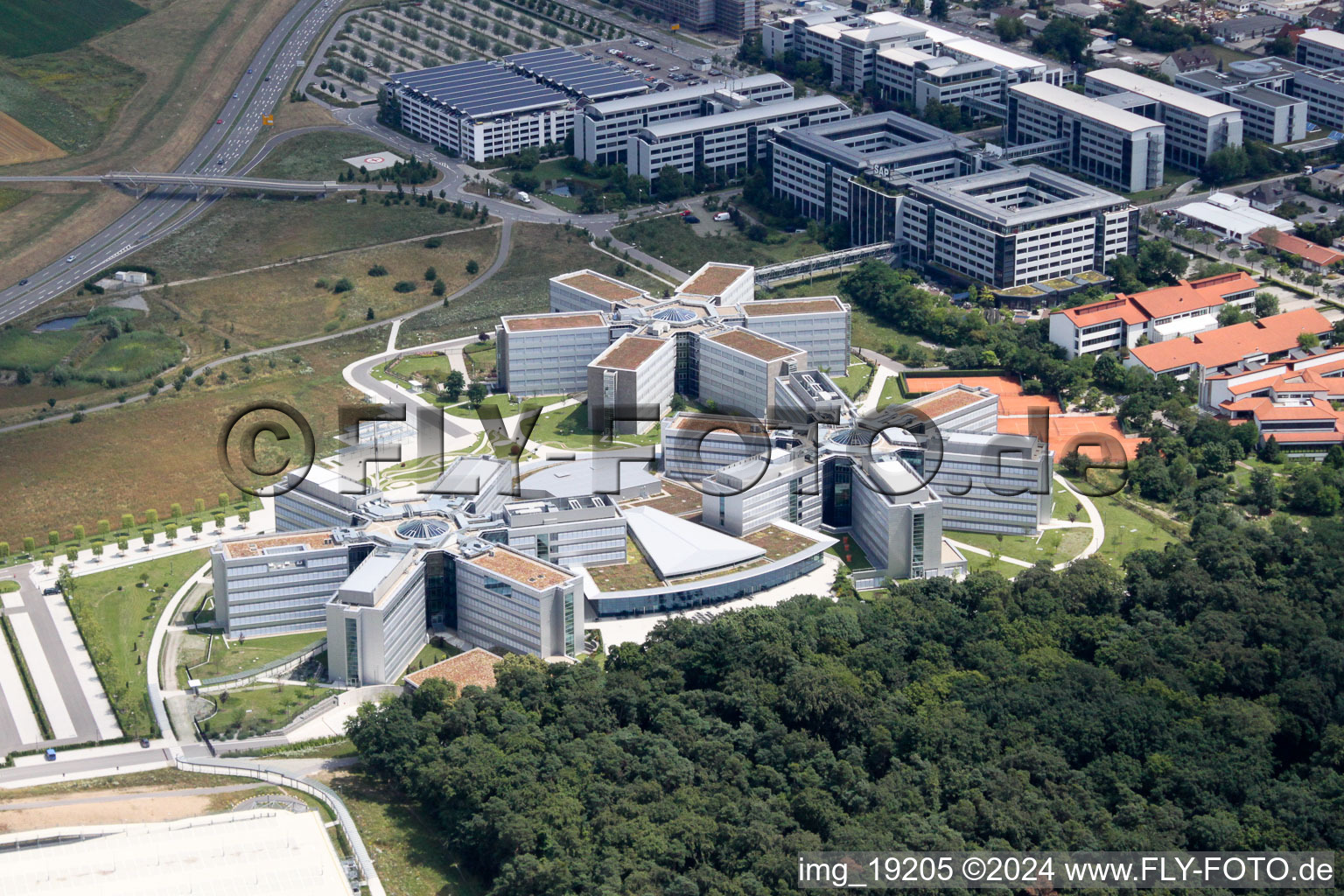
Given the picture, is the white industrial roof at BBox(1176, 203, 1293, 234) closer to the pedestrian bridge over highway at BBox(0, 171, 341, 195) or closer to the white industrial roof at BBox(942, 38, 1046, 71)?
the white industrial roof at BBox(942, 38, 1046, 71)

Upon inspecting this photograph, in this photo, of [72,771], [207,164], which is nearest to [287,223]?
[207,164]

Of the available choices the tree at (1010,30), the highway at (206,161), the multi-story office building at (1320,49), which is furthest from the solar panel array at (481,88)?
the multi-story office building at (1320,49)

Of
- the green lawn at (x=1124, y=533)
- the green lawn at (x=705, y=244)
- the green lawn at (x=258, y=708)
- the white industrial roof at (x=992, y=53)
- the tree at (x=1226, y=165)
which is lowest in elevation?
the green lawn at (x=258, y=708)

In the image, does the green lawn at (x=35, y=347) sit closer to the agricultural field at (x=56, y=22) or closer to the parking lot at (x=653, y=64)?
the agricultural field at (x=56, y=22)

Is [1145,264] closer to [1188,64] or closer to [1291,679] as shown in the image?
[1188,64]

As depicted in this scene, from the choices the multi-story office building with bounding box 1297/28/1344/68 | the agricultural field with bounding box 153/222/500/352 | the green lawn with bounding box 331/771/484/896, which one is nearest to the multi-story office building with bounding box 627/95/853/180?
the agricultural field with bounding box 153/222/500/352
